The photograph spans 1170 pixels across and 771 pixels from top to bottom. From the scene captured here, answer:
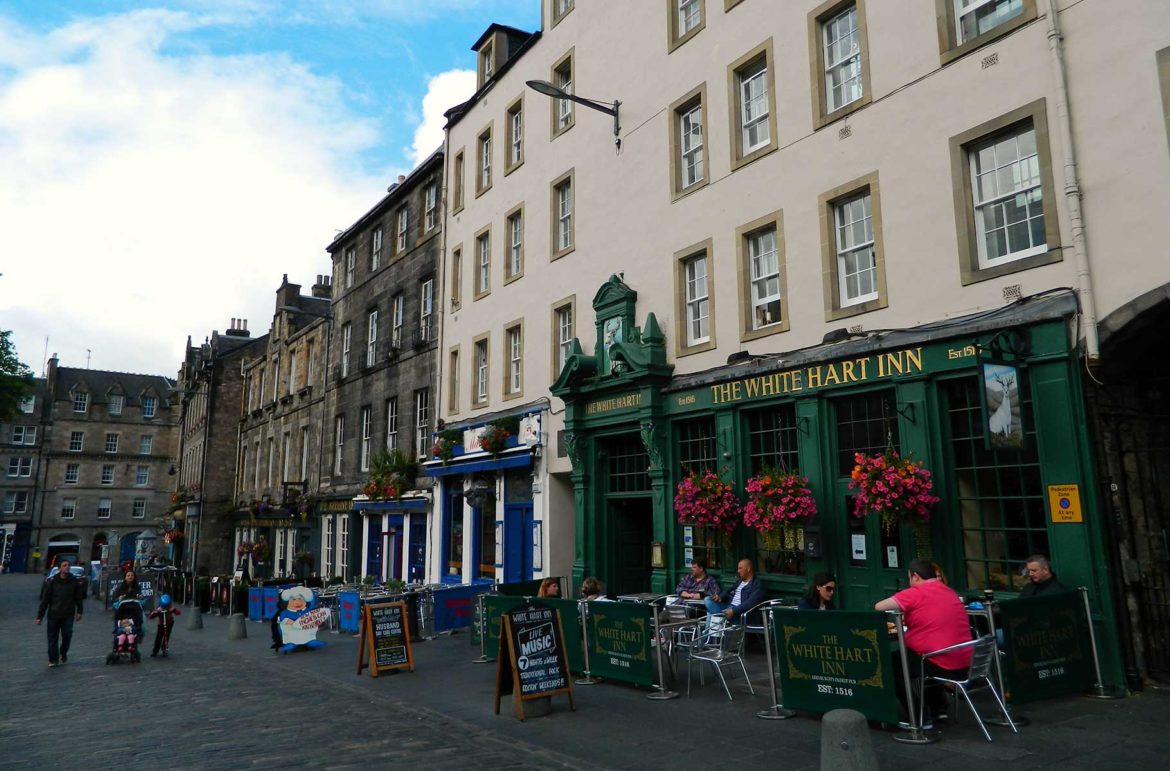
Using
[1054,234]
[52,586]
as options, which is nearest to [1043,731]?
[1054,234]

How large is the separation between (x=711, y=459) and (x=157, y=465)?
74.6 meters

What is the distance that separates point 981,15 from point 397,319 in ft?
63.9

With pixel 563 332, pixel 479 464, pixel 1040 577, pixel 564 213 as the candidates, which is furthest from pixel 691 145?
pixel 1040 577

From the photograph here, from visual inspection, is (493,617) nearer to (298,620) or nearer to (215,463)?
(298,620)

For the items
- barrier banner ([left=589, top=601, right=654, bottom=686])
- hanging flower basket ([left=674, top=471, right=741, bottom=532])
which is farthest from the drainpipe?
barrier banner ([left=589, top=601, right=654, bottom=686])

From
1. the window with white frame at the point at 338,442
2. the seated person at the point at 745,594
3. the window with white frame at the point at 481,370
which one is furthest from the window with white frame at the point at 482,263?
the seated person at the point at 745,594

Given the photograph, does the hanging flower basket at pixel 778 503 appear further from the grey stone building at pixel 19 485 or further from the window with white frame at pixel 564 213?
the grey stone building at pixel 19 485

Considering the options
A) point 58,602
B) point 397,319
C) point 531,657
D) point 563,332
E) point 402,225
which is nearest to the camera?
point 531,657

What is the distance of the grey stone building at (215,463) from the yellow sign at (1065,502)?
128ft

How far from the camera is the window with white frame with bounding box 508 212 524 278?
66.7 feet

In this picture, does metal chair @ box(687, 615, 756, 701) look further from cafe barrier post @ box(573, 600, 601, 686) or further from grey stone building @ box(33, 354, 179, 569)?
grey stone building @ box(33, 354, 179, 569)

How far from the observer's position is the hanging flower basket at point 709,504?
12.7 m

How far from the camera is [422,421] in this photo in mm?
24047

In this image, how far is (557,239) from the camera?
18984 millimetres
